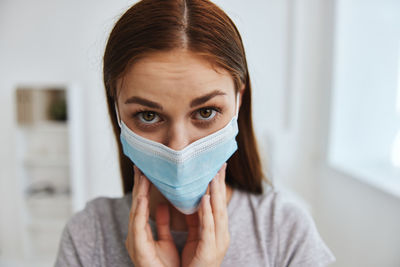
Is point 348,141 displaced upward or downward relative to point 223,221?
downward

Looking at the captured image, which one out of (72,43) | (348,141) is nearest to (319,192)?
(348,141)

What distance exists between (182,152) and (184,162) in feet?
0.08

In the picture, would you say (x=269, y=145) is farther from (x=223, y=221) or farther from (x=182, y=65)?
(x=182, y=65)

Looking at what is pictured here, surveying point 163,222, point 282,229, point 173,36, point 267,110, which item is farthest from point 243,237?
point 267,110

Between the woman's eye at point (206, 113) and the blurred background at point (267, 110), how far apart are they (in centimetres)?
127

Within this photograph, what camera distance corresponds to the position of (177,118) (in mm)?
581

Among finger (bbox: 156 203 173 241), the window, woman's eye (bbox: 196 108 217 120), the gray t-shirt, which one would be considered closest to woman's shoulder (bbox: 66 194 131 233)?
the gray t-shirt

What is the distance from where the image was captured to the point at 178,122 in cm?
58

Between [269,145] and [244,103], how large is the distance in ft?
4.80

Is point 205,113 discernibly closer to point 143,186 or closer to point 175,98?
point 175,98

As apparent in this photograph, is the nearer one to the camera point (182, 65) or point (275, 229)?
point (182, 65)

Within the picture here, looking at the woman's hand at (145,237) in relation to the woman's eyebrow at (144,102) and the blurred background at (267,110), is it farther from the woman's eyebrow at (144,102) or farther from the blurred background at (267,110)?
the blurred background at (267,110)

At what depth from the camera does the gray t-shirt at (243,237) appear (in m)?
0.70

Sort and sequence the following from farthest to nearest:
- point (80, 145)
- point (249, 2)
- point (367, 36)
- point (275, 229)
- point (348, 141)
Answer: point (80, 145) < point (249, 2) < point (348, 141) < point (367, 36) < point (275, 229)
